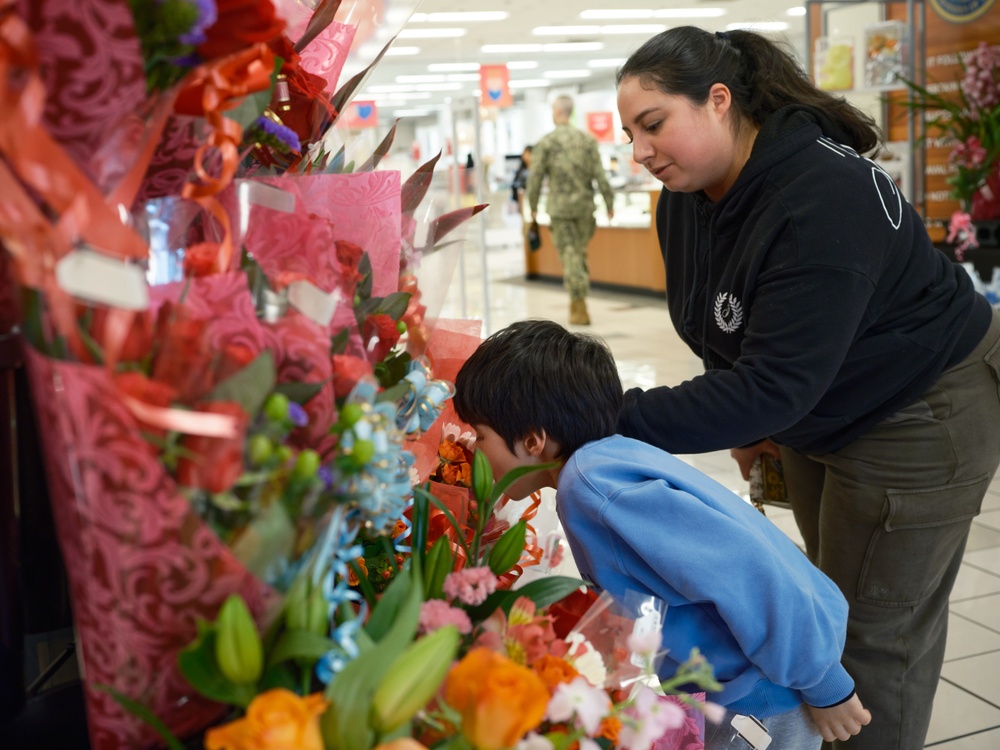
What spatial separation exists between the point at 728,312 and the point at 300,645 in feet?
3.81

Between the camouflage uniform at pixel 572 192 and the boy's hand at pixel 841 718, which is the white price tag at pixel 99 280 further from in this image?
the camouflage uniform at pixel 572 192

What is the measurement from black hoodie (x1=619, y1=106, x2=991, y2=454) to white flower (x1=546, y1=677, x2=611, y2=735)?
2.40ft

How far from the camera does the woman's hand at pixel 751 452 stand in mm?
1998

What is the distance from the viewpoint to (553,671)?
715 mm

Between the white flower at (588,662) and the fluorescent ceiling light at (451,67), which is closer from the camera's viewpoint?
the white flower at (588,662)

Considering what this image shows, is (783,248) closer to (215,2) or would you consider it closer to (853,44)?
(215,2)

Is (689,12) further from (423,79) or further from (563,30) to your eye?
(423,79)

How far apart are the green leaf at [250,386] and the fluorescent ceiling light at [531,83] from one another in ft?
76.0

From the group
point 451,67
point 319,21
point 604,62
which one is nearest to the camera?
point 319,21

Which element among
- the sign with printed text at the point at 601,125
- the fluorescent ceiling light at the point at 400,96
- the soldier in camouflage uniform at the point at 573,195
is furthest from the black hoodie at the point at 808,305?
the fluorescent ceiling light at the point at 400,96

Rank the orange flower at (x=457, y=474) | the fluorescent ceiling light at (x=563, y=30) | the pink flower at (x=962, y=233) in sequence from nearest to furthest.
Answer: the orange flower at (x=457, y=474)
the pink flower at (x=962, y=233)
the fluorescent ceiling light at (x=563, y=30)

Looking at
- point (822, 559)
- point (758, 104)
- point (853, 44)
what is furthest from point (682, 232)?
point (853, 44)

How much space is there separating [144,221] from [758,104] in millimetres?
1231

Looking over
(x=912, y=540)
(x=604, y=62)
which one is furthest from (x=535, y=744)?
(x=604, y=62)
